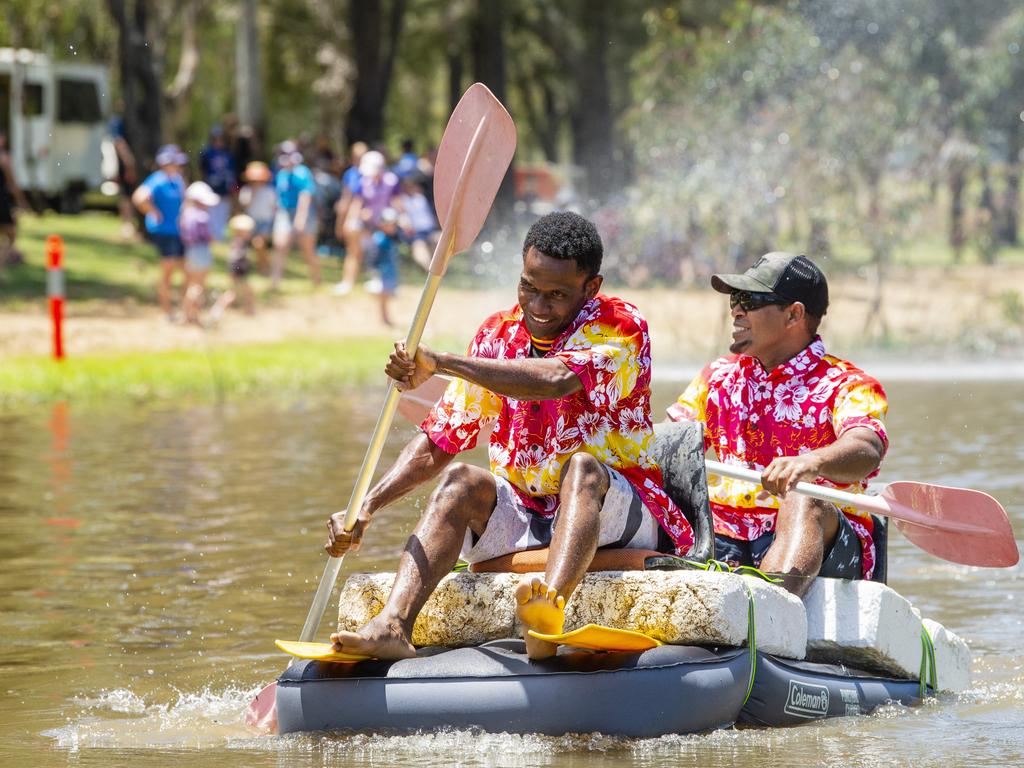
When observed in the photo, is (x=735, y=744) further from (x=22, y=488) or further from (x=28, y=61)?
(x=28, y=61)

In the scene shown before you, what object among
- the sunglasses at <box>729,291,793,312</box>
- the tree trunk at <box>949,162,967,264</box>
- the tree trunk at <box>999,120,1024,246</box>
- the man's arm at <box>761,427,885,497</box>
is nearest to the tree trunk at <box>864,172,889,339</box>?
the tree trunk at <box>949,162,967,264</box>

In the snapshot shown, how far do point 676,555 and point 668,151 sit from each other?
16203 millimetres

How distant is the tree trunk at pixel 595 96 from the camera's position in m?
33.8

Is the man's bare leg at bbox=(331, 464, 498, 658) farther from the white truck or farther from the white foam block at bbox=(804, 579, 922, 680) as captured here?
the white truck

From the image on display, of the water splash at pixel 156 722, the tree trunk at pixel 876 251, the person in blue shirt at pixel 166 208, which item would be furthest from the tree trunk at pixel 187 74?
the water splash at pixel 156 722

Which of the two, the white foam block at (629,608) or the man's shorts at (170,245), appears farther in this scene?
the man's shorts at (170,245)

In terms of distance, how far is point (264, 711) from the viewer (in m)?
5.85

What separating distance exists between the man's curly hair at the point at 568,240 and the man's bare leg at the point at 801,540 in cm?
108

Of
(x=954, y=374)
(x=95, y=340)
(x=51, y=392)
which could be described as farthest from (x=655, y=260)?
(x=51, y=392)

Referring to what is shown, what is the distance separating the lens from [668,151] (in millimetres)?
21734

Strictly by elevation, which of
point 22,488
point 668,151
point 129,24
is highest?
point 129,24

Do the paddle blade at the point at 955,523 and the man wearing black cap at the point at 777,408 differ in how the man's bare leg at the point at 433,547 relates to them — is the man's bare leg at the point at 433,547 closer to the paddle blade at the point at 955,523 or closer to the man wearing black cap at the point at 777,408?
the man wearing black cap at the point at 777,408

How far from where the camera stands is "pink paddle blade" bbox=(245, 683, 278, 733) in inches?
227

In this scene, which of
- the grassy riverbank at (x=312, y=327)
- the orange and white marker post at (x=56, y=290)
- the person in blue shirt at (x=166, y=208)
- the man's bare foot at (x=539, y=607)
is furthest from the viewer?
the person in blue shirt at (x=166, y=208)
